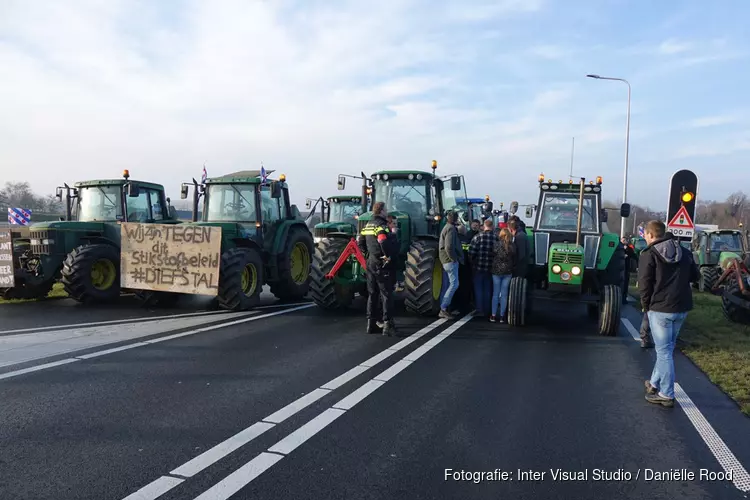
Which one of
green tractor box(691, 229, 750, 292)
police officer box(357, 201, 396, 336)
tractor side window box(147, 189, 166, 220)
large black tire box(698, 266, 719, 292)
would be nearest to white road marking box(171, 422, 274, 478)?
police officer box(357, 201, 396, 336)

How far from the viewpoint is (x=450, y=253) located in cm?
959

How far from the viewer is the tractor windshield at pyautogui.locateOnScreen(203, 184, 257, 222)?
11.8 metres

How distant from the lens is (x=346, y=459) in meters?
3.96

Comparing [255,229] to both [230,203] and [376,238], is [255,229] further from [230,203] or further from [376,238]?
[376,238]

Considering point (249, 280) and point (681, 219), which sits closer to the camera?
point (681, 219)

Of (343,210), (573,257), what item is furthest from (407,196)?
(343,210)

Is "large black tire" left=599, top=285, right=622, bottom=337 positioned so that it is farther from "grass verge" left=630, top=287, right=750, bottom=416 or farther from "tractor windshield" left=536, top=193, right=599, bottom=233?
"tractor windshield" left=536, top=193, right=599, bottom=233

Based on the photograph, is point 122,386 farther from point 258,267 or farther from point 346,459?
point 258,267

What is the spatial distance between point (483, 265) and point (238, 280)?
4.44m

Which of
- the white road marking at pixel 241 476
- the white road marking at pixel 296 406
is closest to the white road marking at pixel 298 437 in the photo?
the white road marking at pixel 241 476

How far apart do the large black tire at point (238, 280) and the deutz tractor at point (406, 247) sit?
1254mm

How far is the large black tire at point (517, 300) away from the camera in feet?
29.8

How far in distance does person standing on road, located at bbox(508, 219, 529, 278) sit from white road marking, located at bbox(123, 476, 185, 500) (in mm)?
7110

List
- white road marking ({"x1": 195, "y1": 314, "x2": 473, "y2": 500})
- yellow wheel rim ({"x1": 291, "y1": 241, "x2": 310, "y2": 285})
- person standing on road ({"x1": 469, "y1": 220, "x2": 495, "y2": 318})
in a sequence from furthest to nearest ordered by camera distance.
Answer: yellow wheel rim ({"x1": 291, "y1": 241, "x2": 310, "y2": 285}) < person standing on road ({"x1": 469, "y1": 220, "x2": 495, "y2": 318}) < white road marking ({"x1": 195, "y1": 314, "x2": 473, "y2": 500})
